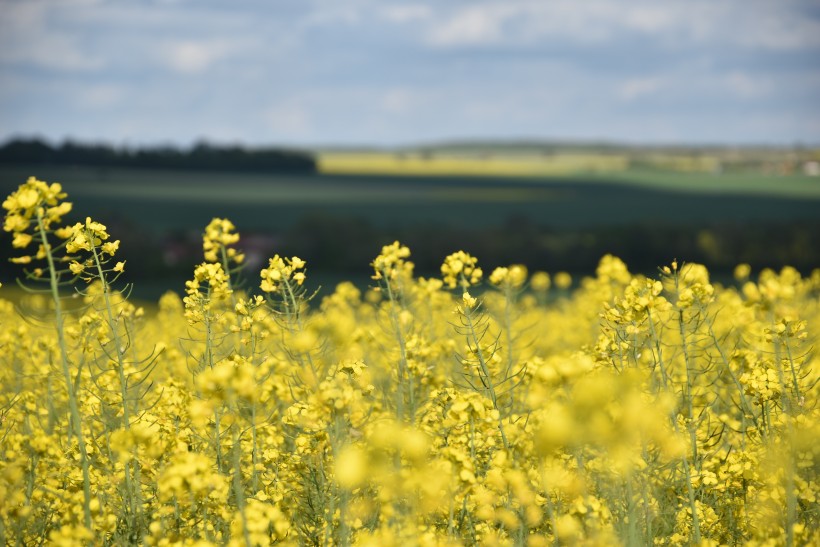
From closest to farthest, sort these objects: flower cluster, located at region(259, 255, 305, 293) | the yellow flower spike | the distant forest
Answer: the yellow flower spike < flower cluster, located at region(259, 255, 305, 293) < the distant forest

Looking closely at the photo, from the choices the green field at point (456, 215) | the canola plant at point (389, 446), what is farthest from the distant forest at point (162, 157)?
the canola plant at point (389, 446)

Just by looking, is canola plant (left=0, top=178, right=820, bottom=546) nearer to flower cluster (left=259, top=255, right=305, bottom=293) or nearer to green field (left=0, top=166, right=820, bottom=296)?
flower cluster (left=259, top=255, right=305, bottom=293)

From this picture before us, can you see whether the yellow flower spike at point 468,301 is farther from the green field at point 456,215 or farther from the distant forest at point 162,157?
the distant forest at point 162,157

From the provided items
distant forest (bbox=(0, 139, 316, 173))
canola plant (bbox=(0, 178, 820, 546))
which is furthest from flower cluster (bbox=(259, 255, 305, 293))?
distant forest (bbox=(0, 139, 316, 173))

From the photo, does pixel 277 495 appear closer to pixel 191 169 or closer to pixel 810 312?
pixel 810 312

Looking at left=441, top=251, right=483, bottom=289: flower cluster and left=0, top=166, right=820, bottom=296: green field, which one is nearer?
left=441, top=251, right=483, bottom=289: flower cluster

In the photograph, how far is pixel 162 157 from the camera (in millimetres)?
70250

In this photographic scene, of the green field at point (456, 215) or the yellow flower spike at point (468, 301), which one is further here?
the green field at point (456, 215)

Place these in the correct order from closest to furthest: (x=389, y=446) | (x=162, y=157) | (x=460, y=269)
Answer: (x=389, y=446) < (x=460, y=269) < (x=162, y=157)

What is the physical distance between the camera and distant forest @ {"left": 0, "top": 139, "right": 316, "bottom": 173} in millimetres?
63969

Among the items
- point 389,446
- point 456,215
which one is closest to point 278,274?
point 389,446

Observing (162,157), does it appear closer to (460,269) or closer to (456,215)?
(456,215)

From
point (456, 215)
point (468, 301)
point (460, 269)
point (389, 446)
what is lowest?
point (456, 215)

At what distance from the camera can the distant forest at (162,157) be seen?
63969mm
